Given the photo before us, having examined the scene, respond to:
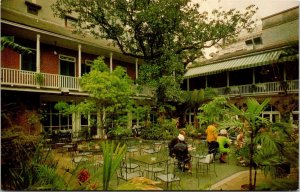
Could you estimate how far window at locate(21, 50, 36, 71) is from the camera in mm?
13422

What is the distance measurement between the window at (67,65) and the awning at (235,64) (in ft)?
32.0

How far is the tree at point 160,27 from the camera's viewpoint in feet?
45.0

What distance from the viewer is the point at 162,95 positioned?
15.2 meters

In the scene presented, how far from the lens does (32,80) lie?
1202 cm

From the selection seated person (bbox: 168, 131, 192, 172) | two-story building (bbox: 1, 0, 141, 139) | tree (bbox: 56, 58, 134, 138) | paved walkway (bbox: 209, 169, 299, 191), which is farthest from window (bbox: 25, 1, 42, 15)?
paved walkway (bbox: 209, 169, 299, 191)

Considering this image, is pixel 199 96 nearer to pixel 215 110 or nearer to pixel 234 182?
pixel 215 110

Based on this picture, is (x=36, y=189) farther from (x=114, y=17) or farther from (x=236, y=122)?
(x=114, y=17)

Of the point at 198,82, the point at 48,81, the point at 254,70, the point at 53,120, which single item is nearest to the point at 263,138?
the point at 48,81

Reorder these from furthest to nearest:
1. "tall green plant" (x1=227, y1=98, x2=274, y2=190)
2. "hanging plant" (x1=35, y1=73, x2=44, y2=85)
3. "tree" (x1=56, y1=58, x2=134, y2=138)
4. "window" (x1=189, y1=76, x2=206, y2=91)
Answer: "window" (x1=189, y1=76, x2=206, y2=91) → "hanging plant" (x1=35, y1=73, x2=44, y2=85) → "tree" (x1=56, y1=58, x2=134, y2=138) → "tall green plant" (x1=227, y1=98, x2=274, y2=190)

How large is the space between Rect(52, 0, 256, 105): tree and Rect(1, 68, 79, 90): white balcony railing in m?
3.22

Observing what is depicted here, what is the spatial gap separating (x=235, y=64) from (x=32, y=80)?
13.1 meters

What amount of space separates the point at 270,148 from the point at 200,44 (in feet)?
37.5

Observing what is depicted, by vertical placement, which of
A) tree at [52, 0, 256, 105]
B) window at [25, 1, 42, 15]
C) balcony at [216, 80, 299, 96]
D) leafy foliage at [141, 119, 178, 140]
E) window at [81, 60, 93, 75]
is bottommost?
leafy foliage at [141, 119, 178, 140]

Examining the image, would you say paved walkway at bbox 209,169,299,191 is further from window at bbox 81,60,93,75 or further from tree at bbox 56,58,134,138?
window at bbox 81,60,93,75
